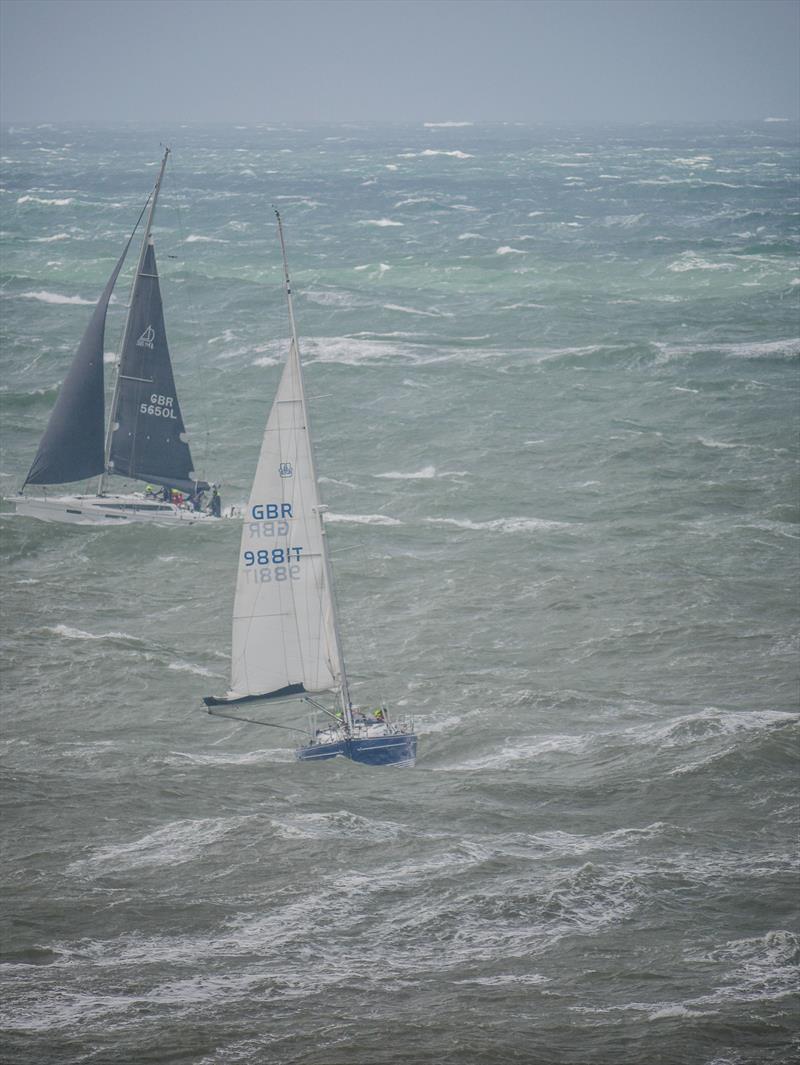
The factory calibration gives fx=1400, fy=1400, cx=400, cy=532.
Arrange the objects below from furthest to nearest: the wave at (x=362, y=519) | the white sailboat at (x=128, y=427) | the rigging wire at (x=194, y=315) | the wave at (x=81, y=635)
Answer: the rigging wire at (x=194, y=315)
the wave at (x=362, y=519)
the white sailboat at (x=128, y=427)
the wave at (x=81, y=635)

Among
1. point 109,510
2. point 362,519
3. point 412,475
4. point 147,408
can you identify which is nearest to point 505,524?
point 362,519

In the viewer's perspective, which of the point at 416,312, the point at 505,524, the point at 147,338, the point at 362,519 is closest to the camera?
the point at 147,338

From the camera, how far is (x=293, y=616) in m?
41.3

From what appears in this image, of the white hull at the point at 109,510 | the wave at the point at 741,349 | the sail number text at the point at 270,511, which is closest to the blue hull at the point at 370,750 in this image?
the sail number text at the point at 270,511

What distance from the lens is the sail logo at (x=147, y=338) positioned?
213ft

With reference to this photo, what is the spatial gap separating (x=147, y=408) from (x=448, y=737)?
25.7 meters

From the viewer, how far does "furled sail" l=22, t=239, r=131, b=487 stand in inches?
2542

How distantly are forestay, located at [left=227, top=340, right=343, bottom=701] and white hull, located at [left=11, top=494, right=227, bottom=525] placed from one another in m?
26.9

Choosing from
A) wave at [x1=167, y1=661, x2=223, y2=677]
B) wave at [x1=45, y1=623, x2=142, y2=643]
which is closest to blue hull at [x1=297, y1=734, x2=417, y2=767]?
wave at [x1=167, y1=661, x2=223, y2=677]

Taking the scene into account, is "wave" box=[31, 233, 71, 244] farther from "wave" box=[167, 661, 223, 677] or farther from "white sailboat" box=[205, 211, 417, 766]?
"white sailboat" box=[205, 211, 417, 766]

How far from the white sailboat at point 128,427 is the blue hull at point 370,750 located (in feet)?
90.3

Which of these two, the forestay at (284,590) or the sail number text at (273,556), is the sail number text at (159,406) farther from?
the sail number text at (273,556)

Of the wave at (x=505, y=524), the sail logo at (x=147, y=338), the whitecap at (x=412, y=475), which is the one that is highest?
the sail logo at (x=147, y=338)

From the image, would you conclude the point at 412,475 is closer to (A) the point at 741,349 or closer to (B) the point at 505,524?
(B) the point at 505,524
